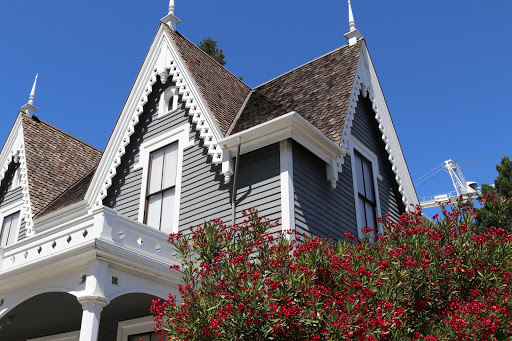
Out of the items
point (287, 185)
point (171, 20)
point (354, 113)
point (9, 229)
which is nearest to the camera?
point (287, 185)

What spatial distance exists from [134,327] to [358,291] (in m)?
6.58

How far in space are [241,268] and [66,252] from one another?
10.5 feet

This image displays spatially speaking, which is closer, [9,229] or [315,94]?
[315,94]

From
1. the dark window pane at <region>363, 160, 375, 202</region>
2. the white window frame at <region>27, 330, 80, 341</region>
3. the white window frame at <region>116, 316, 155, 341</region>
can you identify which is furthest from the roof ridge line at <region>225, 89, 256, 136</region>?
the white window frame at <region>27, 330, 80, 341</region>

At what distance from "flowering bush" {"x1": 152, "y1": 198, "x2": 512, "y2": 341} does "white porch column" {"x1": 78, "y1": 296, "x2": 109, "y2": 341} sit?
1.09 metres

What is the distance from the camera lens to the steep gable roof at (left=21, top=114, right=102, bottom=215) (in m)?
16.4

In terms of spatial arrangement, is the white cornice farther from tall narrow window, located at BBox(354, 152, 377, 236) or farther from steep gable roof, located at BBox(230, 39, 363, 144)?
tall narrow window, located at BBox(354, 152, 377, 236)

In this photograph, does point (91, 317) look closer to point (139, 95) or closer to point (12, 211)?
point (139, 95)

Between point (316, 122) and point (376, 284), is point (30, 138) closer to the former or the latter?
point (316, 122)

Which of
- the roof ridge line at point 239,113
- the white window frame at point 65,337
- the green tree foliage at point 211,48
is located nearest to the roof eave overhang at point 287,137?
the roof ridge line at point 239,113

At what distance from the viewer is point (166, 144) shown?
1301 cm

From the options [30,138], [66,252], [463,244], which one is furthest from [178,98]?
[463,244]

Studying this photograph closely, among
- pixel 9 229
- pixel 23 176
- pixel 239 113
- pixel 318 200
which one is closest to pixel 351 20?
pixel 239 113

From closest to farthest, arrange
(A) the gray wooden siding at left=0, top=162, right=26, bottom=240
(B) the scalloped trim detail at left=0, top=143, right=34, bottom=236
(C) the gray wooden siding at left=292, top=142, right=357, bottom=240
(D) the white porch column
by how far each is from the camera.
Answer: (D) the white porch column < (C) the gray wooden siding at left=292, top=142, right=357, bottom=240 < (B) the scalloped trim detail at left=0, top=143, right=34, bottom=236 < (A) the gray wooden siding at left=0, top=162, right=26, bottom=240
